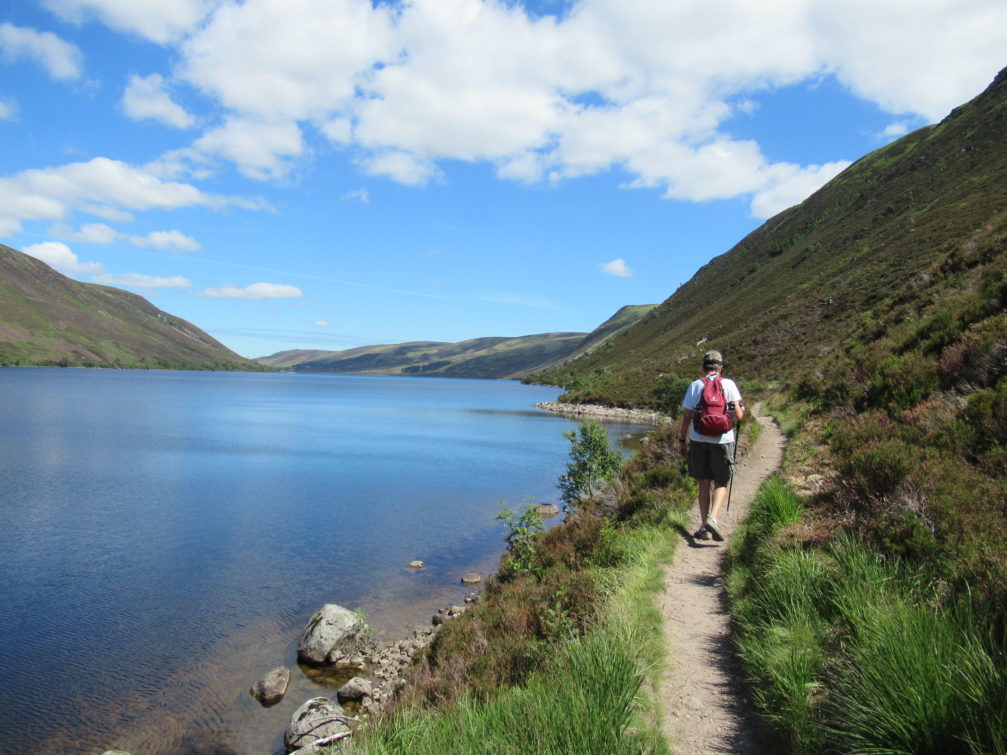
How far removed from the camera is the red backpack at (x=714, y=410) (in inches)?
362

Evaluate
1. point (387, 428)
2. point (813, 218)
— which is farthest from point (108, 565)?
point (813, 218)

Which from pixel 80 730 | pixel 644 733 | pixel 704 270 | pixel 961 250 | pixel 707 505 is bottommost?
pixel 80 730

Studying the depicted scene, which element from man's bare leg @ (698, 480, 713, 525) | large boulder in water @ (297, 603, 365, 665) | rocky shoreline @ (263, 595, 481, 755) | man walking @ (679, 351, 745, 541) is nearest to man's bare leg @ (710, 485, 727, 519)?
man walking @ (679, 351, 745, 541)

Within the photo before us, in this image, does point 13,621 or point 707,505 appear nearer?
point 707,505

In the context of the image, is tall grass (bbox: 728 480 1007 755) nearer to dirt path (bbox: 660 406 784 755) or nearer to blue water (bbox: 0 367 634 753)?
dirt path (bbox: 660 406 784 755)

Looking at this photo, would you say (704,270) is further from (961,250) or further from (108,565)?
(108,565)

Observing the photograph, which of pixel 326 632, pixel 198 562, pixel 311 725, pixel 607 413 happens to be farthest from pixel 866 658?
pixel 607 413

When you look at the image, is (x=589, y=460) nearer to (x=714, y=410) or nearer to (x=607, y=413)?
(x=714, y=410)

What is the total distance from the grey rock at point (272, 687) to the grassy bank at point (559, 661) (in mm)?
4702

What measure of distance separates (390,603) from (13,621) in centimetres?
985

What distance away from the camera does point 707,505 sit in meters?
9.97

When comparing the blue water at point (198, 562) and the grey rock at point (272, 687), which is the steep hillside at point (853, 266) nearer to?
the grey rock at point (272, 687)

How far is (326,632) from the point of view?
1429 centimetres

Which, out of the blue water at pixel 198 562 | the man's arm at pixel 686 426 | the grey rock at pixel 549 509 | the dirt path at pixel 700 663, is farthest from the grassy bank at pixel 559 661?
the grey rock at pixel 549 509
